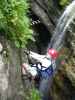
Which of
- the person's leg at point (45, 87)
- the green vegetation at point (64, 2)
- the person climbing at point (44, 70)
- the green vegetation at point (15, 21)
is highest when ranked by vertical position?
the green vegetation at point (64, 2)

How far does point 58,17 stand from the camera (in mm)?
11438

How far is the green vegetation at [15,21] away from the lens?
17.4ft

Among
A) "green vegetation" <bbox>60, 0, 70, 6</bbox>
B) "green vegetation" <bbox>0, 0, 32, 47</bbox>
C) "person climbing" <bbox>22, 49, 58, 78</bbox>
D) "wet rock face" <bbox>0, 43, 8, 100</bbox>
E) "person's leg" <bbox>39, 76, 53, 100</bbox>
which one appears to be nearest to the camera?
"wet rock face" <bbox>0, 43, 8, 100</bbox>

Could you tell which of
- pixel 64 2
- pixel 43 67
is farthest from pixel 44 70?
pixel 64 2

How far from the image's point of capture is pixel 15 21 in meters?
5.40

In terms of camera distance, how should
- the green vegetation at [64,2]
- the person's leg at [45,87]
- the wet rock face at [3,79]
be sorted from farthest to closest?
the green vegetation at [64,2] → the person's leg at [45,87] → the wet rock face at [3,79]

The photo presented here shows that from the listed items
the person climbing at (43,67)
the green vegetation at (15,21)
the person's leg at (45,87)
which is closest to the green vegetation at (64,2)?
the person climbing at (43,67)

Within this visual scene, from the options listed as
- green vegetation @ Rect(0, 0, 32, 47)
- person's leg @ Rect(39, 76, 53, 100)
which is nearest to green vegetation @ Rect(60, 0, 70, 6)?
person's leg @ Rect(39, 76, 53, 100)

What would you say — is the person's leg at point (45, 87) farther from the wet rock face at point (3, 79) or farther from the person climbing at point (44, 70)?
the wet rock face at point (3, 79)

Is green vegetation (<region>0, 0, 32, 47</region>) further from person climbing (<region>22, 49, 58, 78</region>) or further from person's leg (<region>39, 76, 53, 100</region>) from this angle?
person's leg (<region>39, 76, 53, 100</region>)

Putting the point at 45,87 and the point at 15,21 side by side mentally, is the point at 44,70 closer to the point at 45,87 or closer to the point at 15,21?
the point at 45,87

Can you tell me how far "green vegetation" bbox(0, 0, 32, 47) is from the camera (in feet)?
17.4

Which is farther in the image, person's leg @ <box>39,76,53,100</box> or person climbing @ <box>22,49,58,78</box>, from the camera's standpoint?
person's leg @ <box>39,76,53,100</box>

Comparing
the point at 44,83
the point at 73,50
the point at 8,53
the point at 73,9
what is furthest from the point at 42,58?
the point at 8,53
